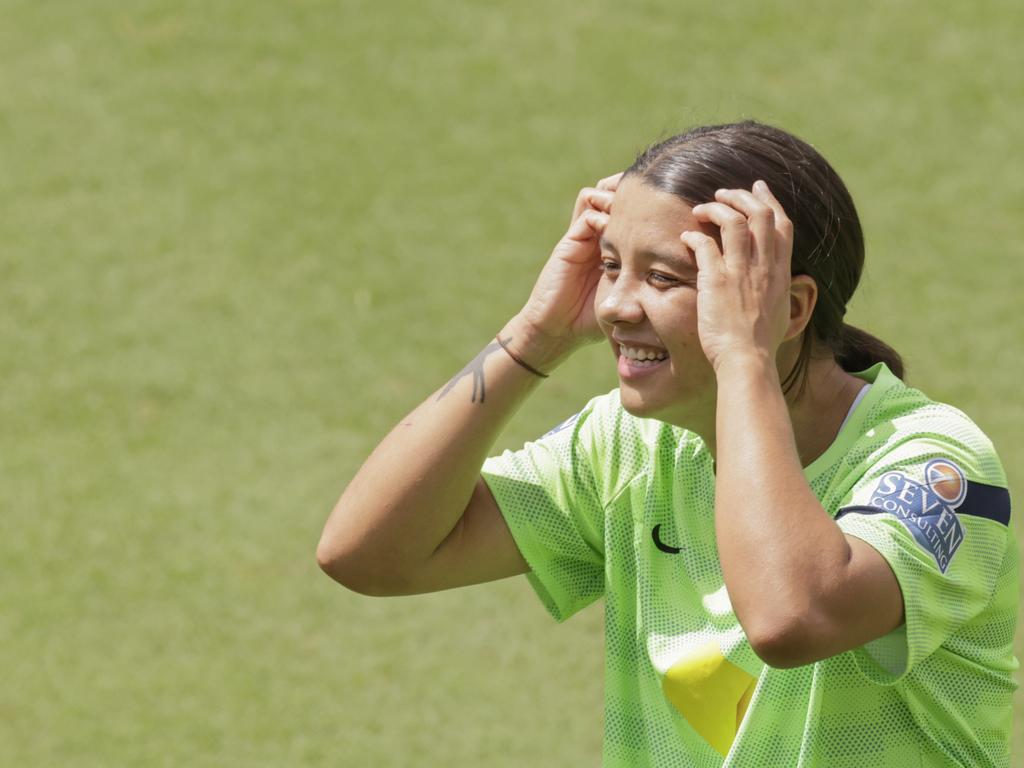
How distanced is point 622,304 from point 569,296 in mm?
429

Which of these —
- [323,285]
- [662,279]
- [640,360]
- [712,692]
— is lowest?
[323,285]

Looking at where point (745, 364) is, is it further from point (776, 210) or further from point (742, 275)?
point (776, 210)

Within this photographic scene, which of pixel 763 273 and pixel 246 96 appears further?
pixel 246 96

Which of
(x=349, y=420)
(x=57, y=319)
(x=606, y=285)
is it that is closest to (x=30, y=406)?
(x=57, y=319)

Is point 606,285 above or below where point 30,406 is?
above

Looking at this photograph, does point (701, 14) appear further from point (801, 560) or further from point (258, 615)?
point (801, 560)

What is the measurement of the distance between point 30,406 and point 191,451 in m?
0.81

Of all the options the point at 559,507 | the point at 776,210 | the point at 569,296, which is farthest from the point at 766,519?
the point at 569,296

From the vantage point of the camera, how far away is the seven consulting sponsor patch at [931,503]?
2.54 meters

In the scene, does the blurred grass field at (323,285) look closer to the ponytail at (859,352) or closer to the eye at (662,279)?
the ponytail at (859,352)

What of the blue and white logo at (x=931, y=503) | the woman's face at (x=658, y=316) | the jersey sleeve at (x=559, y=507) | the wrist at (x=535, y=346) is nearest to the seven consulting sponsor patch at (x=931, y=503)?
the blue and white logo at (x=931, y=503)

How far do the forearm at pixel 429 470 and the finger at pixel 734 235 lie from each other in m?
0.62

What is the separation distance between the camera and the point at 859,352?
3004 millimetres

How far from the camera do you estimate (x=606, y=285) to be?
2859 mm
